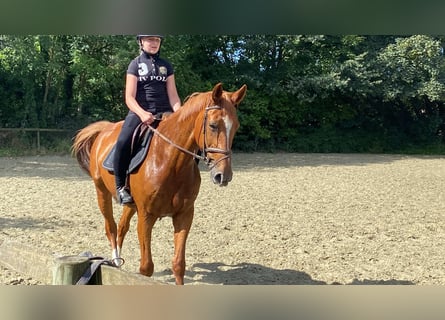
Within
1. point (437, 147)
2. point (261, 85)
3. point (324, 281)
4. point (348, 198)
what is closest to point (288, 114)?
point (261, 85)

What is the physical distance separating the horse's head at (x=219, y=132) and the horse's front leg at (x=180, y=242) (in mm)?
706

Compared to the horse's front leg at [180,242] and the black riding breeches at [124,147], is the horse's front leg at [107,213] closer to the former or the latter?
the black riding breeches at [124,147]

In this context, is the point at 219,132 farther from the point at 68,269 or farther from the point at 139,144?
the point at 68,269

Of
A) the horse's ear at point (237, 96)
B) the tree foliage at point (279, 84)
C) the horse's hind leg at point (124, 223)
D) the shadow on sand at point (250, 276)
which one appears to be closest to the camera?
the horse's ear at point (237, 96)

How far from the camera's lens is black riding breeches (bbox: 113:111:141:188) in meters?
3.66

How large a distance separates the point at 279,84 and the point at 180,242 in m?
18.0

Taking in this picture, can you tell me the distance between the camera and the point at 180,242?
345 cm

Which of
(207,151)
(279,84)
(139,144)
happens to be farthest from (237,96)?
(279,84)

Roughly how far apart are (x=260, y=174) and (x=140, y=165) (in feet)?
32.3

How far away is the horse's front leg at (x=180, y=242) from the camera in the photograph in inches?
135

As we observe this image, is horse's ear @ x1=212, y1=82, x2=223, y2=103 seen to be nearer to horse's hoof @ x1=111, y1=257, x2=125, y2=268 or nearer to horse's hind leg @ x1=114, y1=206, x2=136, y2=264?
horse's hoof @ x1=111, y1=257, x2=125, y2=268

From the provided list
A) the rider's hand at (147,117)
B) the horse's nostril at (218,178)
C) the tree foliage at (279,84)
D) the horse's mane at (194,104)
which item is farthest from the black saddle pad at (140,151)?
the tree foliage at (279,84)

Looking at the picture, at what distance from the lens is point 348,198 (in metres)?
9.34

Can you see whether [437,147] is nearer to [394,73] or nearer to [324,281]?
[394,73]
